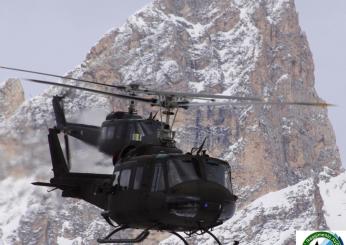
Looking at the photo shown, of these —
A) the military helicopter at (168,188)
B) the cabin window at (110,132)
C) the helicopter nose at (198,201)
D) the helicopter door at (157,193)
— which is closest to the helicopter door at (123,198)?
the military helicopter at (168,188)

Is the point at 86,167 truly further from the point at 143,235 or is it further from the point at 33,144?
the point at 143,235

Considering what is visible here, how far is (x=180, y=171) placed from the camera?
31.5 m

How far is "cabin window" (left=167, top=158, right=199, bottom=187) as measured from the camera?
3139 cm

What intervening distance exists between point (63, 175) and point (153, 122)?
5.48 meters

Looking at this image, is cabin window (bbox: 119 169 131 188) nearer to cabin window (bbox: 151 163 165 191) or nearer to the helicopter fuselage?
the helicopter fuselage

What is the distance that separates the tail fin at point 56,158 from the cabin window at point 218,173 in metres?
9.23

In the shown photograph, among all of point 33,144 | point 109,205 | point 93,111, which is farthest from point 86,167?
point 109,205

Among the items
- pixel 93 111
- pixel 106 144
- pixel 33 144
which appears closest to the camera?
pixel 106 144

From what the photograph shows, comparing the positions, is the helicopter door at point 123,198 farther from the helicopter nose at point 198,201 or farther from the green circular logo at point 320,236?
the green circular logo at point 320,236

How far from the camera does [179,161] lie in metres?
31.7

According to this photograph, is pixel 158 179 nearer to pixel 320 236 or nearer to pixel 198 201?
pixel 198 201

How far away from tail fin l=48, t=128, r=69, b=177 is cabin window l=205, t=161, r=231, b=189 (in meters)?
Result: 9.23

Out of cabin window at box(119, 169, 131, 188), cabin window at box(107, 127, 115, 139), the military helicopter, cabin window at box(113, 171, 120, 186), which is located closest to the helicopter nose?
the military helicopter

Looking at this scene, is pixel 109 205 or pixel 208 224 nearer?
pixel 208 224
